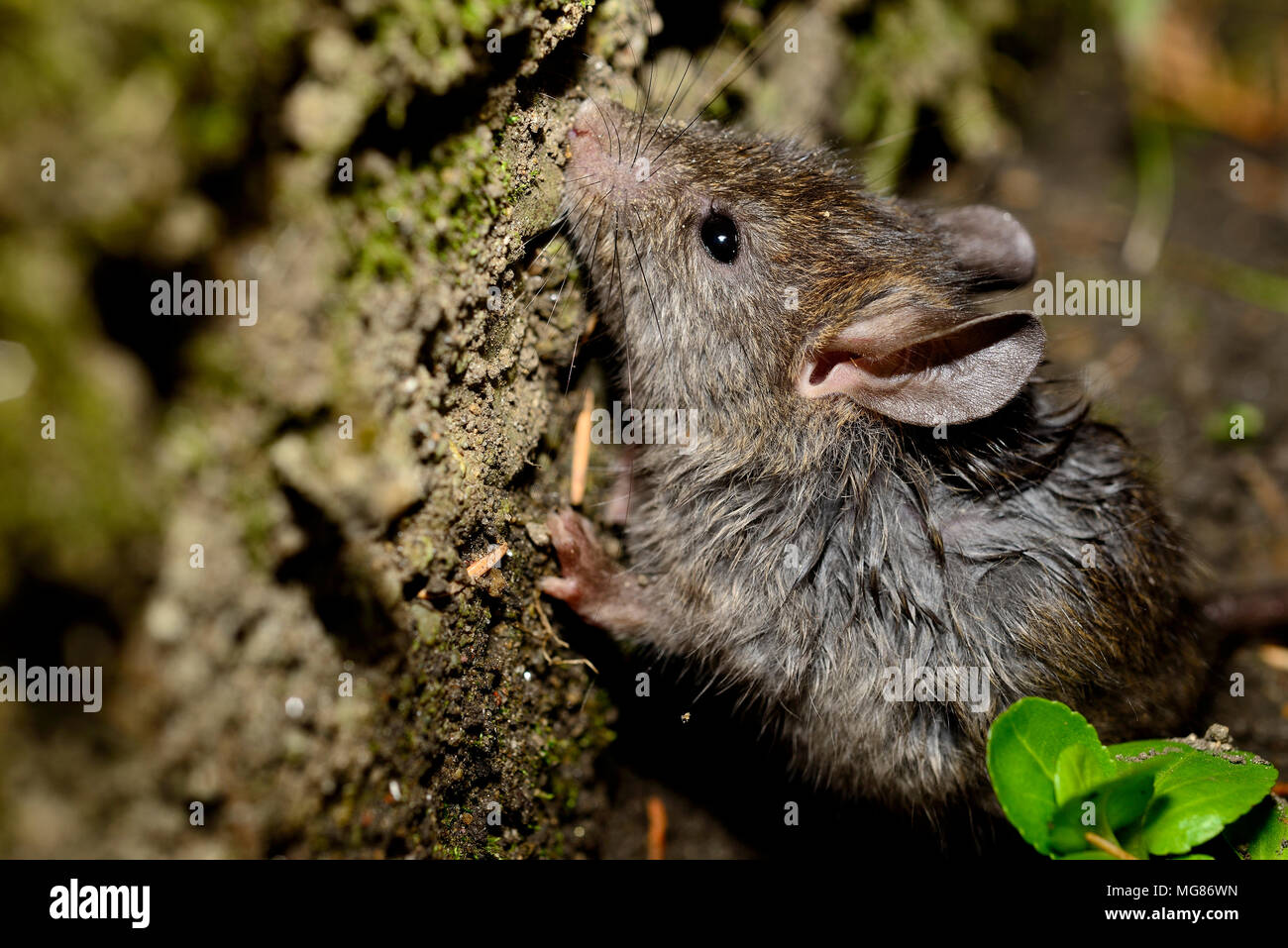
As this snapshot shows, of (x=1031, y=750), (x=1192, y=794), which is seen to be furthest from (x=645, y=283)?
(x=1192, y=794)

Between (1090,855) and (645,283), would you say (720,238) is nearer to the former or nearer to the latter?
(645,283)

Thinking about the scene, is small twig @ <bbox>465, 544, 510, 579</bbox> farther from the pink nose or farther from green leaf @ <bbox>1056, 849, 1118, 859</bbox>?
green leaf @ <bbox>1056, 849, 1118, 859</bbox>

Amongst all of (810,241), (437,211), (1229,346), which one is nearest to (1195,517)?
(1229,346)

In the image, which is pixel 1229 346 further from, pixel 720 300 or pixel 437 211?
pixel 437 211

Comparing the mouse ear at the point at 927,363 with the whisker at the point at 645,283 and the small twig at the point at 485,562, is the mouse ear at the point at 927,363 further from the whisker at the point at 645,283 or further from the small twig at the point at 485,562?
the small twig at the point at 485,562

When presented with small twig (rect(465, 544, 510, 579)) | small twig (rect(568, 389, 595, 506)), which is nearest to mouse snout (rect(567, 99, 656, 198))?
small twig (rect(568, 389, 595, 506))

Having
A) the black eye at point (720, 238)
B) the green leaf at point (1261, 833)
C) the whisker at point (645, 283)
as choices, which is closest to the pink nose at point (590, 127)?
the whisker at point (645, 283)
